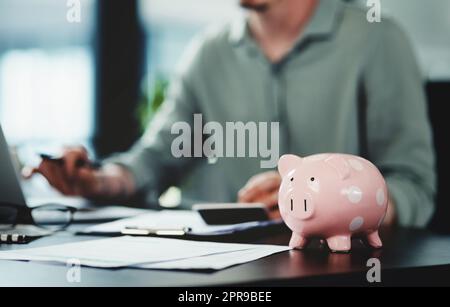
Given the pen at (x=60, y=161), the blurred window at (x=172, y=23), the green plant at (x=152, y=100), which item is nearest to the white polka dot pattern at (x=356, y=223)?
the pen at (x=60, y=161)

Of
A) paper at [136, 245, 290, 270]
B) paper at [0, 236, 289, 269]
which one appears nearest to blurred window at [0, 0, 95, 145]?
paper at [0, 236, 289, 269]

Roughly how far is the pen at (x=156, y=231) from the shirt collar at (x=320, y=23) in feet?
2.91

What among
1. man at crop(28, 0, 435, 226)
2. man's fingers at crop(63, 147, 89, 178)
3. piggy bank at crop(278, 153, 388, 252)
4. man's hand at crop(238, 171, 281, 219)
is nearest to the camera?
piggy bank at crop(278, 153, 388, 252)

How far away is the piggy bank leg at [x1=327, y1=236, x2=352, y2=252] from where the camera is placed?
73 centimetres

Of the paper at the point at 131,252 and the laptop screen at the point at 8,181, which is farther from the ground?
the laptop screen at the point at 8,181

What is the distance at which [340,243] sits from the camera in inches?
28.8

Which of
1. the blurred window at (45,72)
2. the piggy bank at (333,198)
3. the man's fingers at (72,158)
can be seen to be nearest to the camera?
the piggy bank at (333,198)

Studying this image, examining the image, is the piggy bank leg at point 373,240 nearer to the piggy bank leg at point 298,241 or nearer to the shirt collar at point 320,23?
the piggy bank leg at point 298,241

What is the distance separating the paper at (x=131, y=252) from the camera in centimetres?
66

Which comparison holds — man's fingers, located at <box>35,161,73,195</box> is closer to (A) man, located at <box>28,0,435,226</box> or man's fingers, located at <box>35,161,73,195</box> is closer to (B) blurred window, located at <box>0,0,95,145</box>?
(A) man, located at <box>28,0,435,226</box>

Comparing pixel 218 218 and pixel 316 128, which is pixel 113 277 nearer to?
pixel 218 218

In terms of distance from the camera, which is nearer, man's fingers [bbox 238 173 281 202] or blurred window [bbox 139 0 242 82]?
man's fingers [bbox 238 173 281 202]

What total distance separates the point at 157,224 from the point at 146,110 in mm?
2279

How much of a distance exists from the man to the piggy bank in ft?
2.25
